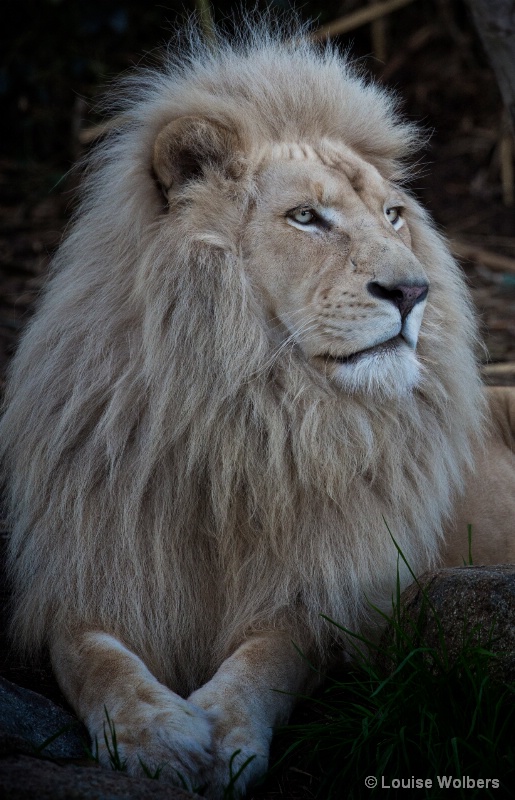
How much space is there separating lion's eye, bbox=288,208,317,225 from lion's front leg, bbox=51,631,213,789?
1168 millimetres

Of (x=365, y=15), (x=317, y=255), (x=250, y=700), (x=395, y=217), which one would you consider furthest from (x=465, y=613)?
(x=365, y=15)

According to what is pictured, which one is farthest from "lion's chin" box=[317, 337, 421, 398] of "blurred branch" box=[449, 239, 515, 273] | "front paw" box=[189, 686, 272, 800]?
"blurred branch" box=[449, 239, 515, 273]

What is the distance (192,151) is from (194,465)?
0.82 meters

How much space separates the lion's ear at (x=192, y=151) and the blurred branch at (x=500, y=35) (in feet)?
5.23

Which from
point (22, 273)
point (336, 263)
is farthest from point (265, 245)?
point (22, 273)

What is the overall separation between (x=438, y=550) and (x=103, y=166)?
1.52 meters

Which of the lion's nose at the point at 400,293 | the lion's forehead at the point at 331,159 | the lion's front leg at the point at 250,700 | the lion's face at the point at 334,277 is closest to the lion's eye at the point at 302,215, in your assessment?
the lion's face at the point at 334,277

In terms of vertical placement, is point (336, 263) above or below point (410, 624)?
above

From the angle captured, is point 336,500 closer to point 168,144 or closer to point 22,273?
point 168,144

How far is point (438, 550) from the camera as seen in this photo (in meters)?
2.96

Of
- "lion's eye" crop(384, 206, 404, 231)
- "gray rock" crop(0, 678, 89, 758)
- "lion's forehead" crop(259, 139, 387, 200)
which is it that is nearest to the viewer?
"gray rock" crop(0, 678, 89, 758)

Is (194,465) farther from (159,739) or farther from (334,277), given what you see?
(159,739)

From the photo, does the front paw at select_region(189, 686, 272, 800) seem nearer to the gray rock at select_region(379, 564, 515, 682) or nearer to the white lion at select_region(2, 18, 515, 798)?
the white lion at select_region(2, 18, 515, 798)

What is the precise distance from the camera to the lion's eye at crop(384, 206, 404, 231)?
9.66ft
